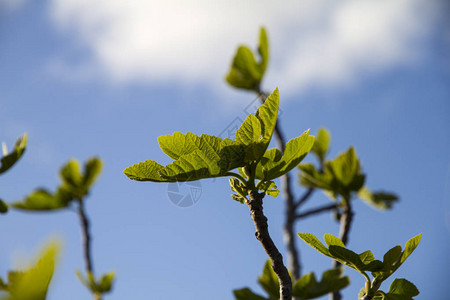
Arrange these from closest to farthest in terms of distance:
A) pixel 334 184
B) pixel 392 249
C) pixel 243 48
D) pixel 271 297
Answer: pixel 392 249 < pixel 271 297 < pixel 334 184 < pixel 243 48

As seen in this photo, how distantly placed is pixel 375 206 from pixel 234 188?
219 cm

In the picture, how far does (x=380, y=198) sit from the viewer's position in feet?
9.17

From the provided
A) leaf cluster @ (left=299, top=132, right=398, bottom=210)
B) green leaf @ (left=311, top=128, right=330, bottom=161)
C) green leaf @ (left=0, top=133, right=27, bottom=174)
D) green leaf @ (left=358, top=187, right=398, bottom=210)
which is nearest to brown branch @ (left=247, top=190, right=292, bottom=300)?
green leaf @ (left=0, top=133, right=27, bottom=174)

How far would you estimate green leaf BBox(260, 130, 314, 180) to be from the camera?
857mm

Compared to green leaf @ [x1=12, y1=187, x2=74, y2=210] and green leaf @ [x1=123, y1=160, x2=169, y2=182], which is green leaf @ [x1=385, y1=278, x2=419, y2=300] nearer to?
green leaf @ [x1=123, y1=160, x2=169, y2=182]

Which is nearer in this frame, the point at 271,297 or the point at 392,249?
the point at 392,249

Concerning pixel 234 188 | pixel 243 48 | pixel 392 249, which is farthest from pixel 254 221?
pixel 243 48

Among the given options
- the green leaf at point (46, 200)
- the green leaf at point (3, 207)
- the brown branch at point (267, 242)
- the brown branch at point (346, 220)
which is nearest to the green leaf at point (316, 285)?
the brown branch at point (267, 242)

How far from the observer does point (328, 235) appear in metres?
0.84

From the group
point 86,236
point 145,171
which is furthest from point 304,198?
point 145,171

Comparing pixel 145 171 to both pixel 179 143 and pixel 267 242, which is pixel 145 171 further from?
pixel 267 242

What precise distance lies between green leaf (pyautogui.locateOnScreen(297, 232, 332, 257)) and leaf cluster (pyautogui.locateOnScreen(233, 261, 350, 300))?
0.20m

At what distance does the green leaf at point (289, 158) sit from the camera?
857 mm

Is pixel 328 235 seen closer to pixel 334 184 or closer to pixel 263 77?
pixel 334 184
